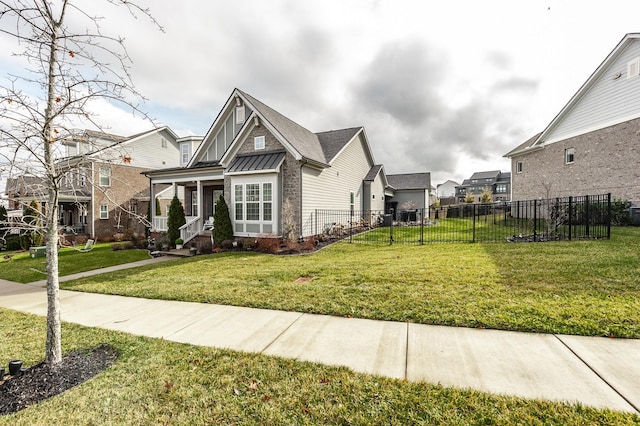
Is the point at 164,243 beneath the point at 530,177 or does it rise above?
beneath

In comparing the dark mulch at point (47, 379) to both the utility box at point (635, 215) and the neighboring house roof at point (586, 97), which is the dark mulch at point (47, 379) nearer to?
the utility box at point (635, 215)

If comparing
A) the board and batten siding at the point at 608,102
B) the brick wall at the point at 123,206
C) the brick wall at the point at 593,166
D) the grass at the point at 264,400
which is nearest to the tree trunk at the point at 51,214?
the grass at the point at 264,400

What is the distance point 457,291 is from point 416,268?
1946 mm

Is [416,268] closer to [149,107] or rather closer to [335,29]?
[149,107]

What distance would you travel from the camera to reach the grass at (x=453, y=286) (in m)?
4.17

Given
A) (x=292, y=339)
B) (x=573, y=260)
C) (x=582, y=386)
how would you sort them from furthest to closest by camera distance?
1. (x=573, y=260)
2. (x=292, y=339)
3. (x=582, y=386)

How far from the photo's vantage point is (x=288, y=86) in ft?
53.4

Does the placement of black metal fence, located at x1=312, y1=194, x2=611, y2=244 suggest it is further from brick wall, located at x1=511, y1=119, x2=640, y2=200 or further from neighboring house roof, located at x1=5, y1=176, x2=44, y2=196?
neighboring house roof, located at x1=5, y1=176, x2=44, y2=196

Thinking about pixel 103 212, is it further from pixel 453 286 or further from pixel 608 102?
pixel 608 102

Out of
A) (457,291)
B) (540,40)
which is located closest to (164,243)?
(457,291)

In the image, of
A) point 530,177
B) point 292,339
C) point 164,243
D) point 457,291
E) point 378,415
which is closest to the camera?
point 378,415

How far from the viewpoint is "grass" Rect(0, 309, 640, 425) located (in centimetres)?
233

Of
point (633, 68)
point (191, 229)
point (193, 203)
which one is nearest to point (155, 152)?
point (193, 203)

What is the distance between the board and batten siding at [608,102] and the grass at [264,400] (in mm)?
20110
